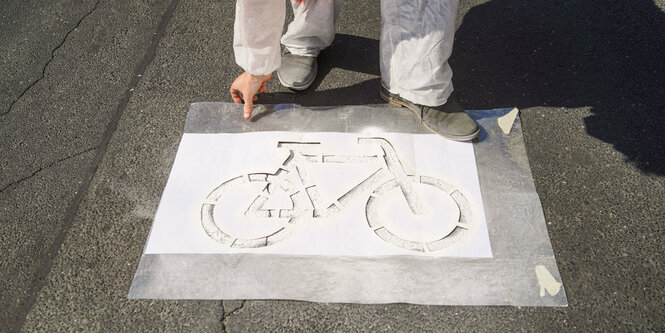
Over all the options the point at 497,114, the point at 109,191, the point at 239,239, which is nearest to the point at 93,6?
the point at 109,191

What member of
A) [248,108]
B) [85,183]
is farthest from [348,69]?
[85,183]

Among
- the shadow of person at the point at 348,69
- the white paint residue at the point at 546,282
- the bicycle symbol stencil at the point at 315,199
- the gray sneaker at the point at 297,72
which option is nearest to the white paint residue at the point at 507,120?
the bicycle symbol stencil at the point at 315,199

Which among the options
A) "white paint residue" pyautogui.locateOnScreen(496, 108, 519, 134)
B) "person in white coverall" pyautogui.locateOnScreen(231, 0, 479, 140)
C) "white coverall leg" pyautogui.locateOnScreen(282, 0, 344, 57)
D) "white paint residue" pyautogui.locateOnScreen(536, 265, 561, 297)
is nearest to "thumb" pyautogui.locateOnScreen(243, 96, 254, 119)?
"person in white coverall" pyautogui.locateOnScreen(231, 0, 479, 140)

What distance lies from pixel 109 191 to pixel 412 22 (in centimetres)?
137

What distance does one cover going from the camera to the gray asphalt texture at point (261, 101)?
1527 millimetres

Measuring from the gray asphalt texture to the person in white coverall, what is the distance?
20 cm

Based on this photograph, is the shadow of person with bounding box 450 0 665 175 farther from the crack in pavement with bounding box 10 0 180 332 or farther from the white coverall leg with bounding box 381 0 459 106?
the crack in pavement with bounding box 10 0 180 332

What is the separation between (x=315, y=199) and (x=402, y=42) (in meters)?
0.72

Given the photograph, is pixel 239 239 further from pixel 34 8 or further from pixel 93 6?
pixel 34 8

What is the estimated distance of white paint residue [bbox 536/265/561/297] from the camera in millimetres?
1546

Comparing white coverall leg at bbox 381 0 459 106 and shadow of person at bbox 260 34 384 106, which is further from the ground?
white coverall leg at bbox 381 0 459 106

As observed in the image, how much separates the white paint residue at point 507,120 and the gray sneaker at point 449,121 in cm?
15

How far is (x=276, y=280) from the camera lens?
1.59 metres

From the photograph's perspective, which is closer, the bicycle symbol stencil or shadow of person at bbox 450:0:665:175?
the bicycle symbol stencil
